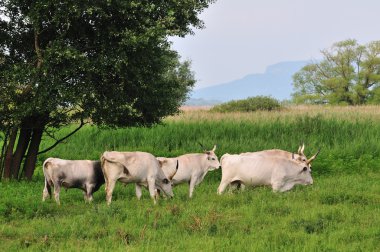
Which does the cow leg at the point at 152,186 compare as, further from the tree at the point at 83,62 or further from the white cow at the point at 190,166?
the tree at the point at 83,62

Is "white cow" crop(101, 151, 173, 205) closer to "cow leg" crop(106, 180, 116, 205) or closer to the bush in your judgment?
"cow leg" crop(106, 180, 116, 205)

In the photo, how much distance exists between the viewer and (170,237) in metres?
10.9

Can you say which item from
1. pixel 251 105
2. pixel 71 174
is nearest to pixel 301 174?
pixel 71 174

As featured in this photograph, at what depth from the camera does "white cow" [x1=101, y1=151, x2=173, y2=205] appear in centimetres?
1542

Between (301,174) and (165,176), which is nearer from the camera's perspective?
(165,176)

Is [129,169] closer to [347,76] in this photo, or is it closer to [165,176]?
[165,176]

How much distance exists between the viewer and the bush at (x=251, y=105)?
5716 cm

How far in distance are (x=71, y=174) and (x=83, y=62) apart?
471 cm

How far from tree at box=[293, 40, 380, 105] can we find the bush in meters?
21.9

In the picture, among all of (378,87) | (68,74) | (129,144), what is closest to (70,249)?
(68,74)

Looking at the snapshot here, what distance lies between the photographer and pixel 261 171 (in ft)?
54.1

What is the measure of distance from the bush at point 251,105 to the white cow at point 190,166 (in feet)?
127

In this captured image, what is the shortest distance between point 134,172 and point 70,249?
226 inches

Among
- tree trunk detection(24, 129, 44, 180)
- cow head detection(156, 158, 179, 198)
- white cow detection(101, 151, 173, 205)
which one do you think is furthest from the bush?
white cow detection(101, 151, 173, 205)
